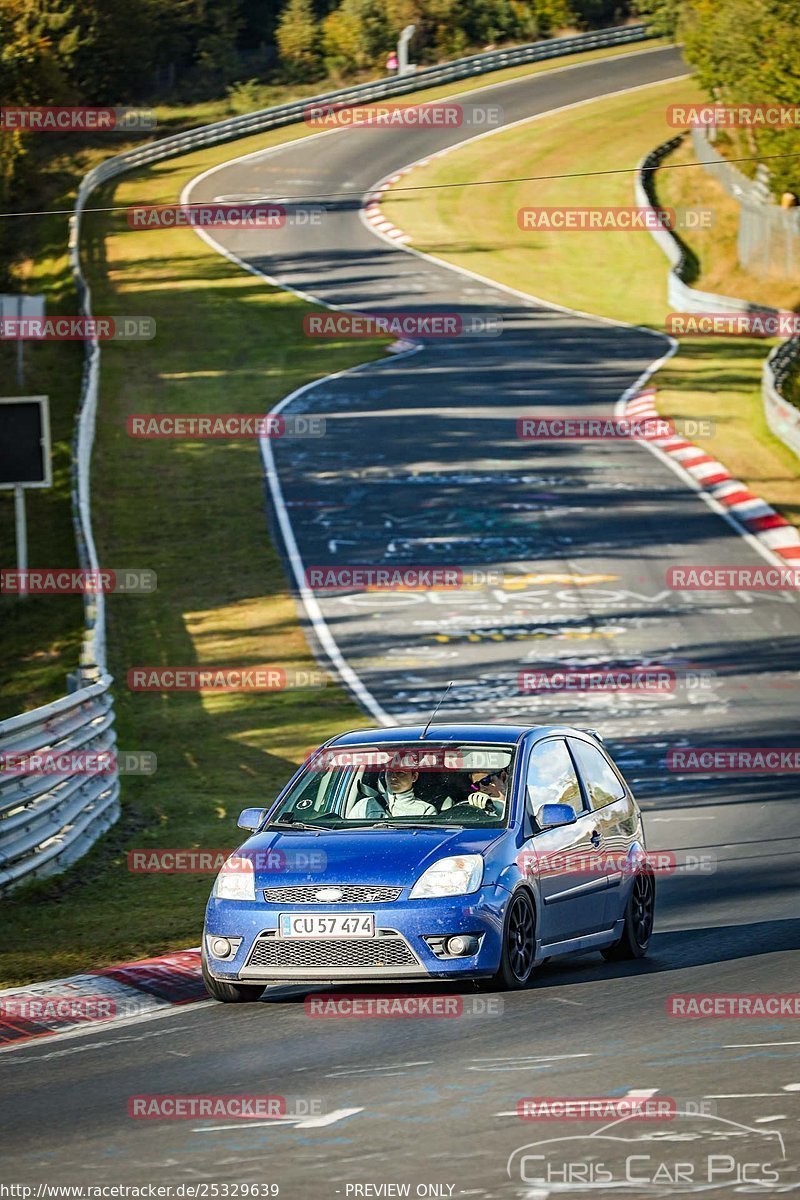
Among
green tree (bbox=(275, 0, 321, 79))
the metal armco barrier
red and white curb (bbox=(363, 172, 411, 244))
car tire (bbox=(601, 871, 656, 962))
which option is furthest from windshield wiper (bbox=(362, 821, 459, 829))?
green tree (bbox=(275, 0, 321, 79))

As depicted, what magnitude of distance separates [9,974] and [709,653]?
50.2ft

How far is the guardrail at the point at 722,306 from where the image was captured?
117 feet

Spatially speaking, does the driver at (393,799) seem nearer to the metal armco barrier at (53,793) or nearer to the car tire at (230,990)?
the car tire at (230,990)

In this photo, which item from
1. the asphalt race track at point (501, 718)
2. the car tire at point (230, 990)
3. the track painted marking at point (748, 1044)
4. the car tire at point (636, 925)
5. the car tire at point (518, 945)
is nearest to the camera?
the asphalt race track at point (501, 718)

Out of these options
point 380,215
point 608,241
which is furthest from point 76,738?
point 380,215

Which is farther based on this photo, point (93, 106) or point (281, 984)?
point (93, 106)

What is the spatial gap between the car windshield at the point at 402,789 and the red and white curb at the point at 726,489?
63.5 feet

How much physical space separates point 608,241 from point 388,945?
49.1m

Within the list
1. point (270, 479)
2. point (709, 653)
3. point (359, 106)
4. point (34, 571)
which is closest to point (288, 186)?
point (359, 106)

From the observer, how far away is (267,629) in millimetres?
26344

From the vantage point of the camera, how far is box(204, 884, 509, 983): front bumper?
31.2 feet

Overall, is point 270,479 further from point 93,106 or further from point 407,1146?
point 93,106

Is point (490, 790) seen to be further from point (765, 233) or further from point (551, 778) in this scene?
point (765, 233)

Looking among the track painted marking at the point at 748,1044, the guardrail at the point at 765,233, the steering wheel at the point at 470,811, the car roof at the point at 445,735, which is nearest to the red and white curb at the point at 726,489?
the guardrail at the point at 765,233
